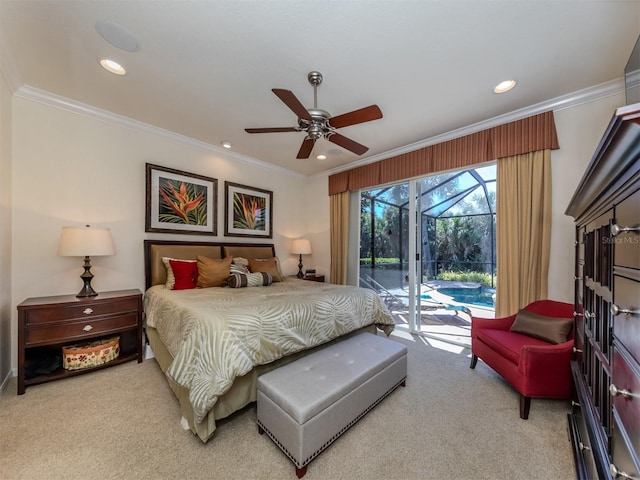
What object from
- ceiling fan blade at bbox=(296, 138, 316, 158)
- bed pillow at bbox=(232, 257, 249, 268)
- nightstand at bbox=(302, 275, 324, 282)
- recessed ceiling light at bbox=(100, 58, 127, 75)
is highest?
recessed ceiling light at bbox=(100, 58, 127, 75)

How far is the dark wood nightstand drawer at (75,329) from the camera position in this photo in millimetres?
2193

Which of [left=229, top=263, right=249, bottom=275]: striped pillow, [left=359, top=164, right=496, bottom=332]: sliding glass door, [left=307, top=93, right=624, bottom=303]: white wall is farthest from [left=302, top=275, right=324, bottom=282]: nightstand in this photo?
[left=307, top=93, right=624, bottom=303]: white wall

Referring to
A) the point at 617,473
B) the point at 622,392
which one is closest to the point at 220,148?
the point at 622,392

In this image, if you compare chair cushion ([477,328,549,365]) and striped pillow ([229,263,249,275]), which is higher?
striped pillow ([229,263,249,275])

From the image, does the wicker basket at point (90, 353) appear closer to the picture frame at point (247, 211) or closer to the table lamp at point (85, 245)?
the table lamp at point (85, 245)

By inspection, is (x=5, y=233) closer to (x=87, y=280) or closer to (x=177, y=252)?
(x=87, y=280)

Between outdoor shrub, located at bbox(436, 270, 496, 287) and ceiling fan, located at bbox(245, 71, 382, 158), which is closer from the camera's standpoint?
ceiling fan, located at bbox(245, 71, 382, 158)

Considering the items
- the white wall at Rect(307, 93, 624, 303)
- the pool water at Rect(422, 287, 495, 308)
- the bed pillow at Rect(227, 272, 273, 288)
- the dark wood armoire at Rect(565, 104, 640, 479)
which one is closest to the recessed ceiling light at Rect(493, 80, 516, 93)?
the white wall at Rect(307, 93, 624, 303)

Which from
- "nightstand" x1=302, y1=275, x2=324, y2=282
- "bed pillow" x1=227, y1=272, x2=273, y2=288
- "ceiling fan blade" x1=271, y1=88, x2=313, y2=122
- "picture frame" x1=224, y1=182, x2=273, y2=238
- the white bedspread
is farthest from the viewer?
"nightstand" x1=302, y1=275, x2=324, y2=282

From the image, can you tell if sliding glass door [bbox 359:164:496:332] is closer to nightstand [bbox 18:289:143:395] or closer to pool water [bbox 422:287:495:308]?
pool water [bbox 422:287:495:308]

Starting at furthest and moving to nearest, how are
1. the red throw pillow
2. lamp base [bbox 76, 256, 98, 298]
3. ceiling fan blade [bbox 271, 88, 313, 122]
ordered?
the red throw pillow, lamp base [bbox 76, 256, 98, 298], ceiling fan blade [bbox 271, 88, 313, 122]

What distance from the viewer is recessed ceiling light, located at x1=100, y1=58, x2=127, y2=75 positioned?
2053 mm

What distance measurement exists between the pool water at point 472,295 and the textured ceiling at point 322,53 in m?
2.10

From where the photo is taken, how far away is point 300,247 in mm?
4551
